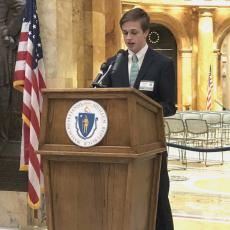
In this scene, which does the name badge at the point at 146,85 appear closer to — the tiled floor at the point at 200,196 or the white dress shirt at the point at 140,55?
the white dress shirt at the point at 140,55

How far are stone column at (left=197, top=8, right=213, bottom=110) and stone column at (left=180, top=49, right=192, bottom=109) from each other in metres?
0.70

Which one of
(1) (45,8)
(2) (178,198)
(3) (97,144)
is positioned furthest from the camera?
(2) (178,198)

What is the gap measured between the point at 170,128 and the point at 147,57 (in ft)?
27.2

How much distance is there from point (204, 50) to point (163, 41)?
303 cm

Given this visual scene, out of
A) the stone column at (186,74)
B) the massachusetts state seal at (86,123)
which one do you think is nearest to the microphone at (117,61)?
the massachusetts state seal at (86,123)

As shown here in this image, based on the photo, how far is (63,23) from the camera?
5.35 meters

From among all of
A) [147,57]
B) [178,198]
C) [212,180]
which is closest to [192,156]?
[212,180]

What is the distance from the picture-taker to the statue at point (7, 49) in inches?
207

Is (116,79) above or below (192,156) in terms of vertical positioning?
above

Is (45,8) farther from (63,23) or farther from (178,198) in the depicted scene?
(178,198)

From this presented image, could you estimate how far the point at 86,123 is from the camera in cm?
262

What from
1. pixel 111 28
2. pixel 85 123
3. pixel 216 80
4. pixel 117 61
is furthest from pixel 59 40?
pixel 216 80

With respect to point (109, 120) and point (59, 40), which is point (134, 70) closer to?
point (109, 120)

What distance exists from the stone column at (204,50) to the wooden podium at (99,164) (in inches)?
901
